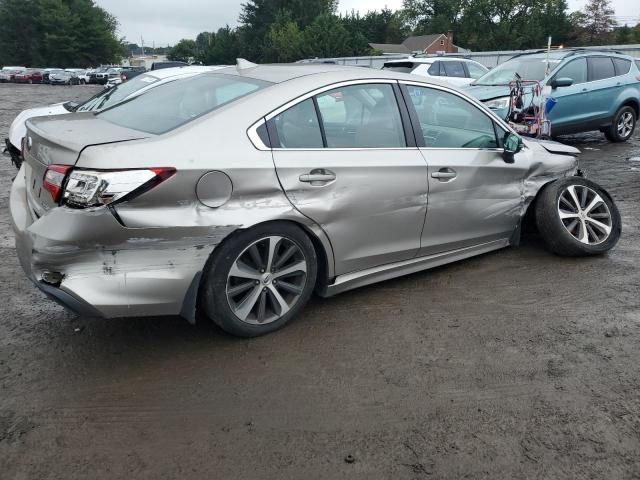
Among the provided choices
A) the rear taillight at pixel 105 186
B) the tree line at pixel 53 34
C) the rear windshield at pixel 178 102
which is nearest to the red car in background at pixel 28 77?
the tree line at pixel 53 34

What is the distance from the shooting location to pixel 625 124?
1156cm

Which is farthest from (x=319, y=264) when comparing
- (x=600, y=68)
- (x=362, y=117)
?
(x=600, y=68)

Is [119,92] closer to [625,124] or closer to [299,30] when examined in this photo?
[625,124]

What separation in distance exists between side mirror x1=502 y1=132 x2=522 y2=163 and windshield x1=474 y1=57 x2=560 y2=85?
6556 millimetres

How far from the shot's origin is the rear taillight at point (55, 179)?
2.96m

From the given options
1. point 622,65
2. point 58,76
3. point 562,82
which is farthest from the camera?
point 58,76

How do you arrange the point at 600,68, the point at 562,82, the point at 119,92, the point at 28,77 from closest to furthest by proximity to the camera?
the point at 119,92
the point at 562,82
the point at 600,68
the point at 28,77

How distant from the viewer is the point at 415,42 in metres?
81.4

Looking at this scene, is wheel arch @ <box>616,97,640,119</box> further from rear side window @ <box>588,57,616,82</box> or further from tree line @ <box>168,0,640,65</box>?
tree line @ <box>168,0,640,65</box>

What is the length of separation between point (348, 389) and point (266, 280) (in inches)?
32.1

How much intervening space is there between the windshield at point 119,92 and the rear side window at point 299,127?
503 cm

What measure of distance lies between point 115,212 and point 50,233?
1.17 feet

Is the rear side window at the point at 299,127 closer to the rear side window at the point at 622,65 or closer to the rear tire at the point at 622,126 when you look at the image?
the rear tire at the point at 622,126

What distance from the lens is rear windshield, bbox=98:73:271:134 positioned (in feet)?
11.2
